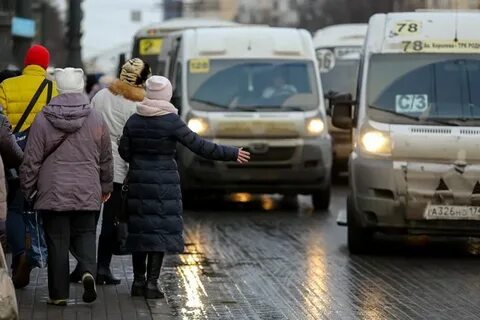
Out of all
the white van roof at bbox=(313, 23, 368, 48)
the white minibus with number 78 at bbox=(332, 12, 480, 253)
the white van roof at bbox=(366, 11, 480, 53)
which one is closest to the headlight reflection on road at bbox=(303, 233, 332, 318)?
the white minibus with number 78 at bbox=(332, 12, 480, 253)

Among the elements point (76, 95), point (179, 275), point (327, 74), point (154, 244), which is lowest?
point (327, 74)

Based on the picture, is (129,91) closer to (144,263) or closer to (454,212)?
(144,263)

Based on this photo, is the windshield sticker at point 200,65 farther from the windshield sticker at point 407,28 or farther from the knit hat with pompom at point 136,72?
the knit hat with pompom at point 136,72

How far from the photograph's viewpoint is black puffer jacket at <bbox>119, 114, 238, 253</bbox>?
32.7ft

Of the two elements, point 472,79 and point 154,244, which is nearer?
point 154,244

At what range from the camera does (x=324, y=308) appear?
9930 mm

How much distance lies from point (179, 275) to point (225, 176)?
6.34m

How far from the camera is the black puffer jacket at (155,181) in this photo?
9.98 meters

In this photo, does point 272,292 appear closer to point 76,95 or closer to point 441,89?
point 76,95

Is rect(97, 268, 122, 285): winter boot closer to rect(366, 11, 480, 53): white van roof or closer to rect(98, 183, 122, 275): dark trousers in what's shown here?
rect(98, 183, 122, 275): dark trousers

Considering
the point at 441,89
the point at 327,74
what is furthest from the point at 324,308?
the point at 327,74

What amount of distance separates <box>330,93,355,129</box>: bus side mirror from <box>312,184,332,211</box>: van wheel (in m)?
4.27

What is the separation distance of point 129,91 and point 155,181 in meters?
1.06

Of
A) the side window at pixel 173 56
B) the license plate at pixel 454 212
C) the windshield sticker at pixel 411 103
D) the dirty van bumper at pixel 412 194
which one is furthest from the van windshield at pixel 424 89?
the side window at pixel 173 56
